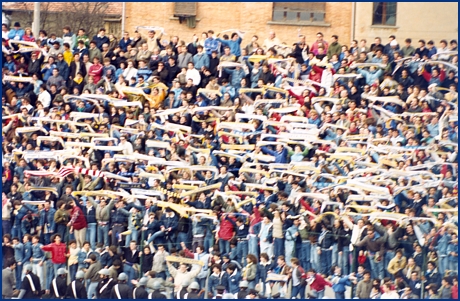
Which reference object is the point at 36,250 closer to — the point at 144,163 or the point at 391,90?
the point at 144,163

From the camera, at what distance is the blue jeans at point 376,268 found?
22.0 m

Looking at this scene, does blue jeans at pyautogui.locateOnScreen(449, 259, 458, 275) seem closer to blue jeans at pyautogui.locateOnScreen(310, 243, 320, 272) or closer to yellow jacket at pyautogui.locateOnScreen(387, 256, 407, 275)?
yellow jacket at pyautogui.locateOnScreen(387, 256, 407, 275)

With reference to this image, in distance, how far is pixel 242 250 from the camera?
898 inches

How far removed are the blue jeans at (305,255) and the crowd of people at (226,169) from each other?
41 millimetres

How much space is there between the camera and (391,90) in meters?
27.1

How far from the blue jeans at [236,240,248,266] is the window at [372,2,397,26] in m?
13.2

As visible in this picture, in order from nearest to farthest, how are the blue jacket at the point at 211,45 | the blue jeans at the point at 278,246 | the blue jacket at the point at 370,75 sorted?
1. the blue jeans at the point at 278,246
2. the blue jacket at the point at 370,75
3. the blue jacket at the point at 211,45

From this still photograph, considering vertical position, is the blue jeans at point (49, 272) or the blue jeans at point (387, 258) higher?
the blue jeans at point (387, 258)

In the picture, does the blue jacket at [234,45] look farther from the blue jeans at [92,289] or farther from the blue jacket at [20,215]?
the blue jeans at [92,289]

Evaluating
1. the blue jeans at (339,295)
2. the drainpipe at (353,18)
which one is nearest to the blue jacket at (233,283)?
the blue jeans at (339,295)

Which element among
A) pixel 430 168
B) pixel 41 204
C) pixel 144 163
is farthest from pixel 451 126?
pixel 41 204

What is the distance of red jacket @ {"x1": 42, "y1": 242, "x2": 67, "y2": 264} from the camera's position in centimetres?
2312

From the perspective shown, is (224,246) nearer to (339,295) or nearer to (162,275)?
(162,275)

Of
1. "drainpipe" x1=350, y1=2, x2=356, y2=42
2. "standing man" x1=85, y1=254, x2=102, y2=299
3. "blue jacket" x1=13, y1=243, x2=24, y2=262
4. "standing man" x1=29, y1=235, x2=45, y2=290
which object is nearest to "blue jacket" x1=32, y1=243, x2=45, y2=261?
"standing man" x1=29, y1=235, x2=45, y2=290
